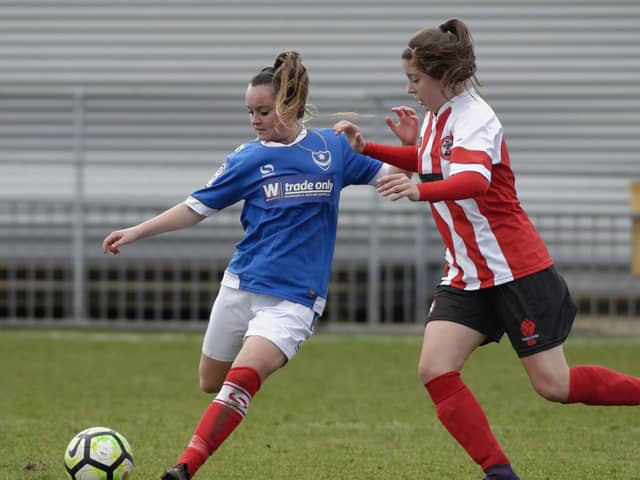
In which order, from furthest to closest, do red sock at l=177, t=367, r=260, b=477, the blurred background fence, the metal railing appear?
the blurred background fence, the metal railing, red sock at l=177, t=367, r=260, b=477

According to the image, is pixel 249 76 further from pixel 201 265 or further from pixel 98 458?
pixel 98 458

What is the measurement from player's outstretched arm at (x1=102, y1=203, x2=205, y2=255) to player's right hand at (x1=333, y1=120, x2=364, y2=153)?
2.27 feet

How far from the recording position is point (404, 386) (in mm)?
8344

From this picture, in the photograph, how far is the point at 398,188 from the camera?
4.43 meters

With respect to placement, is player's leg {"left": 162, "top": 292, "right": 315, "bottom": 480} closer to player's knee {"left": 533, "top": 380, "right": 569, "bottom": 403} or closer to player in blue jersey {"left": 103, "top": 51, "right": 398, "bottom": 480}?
player in blue jersey {"left": 103, "top": 51, "right": 398, "bottom": 480}

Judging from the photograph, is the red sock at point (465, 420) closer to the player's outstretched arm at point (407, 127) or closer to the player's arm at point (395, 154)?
the player's arm at point (395, 154)

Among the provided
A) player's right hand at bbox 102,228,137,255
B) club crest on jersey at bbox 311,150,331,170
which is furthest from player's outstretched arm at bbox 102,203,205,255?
club crest on jersey at bbox 311,150,331,170

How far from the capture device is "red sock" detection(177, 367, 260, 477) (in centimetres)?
481

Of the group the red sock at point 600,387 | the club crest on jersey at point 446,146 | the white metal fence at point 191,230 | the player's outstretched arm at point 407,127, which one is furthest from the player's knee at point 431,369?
the white metal fence at point 191,230

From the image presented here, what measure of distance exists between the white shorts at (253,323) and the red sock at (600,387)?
108 centimetres

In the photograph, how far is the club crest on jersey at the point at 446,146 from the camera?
16.0 feet

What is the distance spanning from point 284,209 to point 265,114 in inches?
15.5

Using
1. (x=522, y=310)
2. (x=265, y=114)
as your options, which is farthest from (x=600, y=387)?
(x=265, y=114)

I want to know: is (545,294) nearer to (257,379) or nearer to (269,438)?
(257,379)
